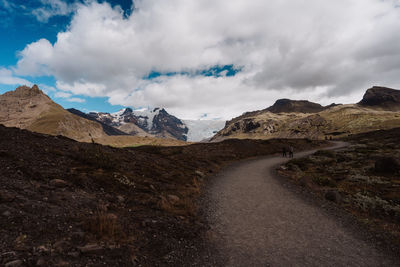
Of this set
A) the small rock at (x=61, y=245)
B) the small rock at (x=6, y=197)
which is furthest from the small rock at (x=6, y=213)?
the small rock at (x=61, y=245)

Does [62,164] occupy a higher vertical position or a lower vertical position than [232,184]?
higher

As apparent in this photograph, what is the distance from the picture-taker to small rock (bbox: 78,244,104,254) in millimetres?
4655

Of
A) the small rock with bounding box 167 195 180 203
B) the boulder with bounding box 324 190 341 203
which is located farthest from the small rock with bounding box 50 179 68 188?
the boulder with bounding box 324 190 341 203

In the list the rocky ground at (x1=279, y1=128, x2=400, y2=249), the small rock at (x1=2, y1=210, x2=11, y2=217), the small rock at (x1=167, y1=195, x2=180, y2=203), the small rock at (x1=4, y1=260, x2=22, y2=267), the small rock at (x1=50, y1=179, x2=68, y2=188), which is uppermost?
the small rock at (x1=50, y1=179, x2=68, y2=188)

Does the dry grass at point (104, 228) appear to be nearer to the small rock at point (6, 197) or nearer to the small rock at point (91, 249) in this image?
the small rock at point (91, 249)

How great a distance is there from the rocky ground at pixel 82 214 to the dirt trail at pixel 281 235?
1200 millimetres

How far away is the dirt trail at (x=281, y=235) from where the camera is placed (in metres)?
5.76

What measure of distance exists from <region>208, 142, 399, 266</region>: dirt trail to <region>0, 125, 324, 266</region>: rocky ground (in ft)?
3.94

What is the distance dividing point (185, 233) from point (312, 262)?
4.05 metres

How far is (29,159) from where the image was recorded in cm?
895

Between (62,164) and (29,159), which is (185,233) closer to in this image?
(62,164)

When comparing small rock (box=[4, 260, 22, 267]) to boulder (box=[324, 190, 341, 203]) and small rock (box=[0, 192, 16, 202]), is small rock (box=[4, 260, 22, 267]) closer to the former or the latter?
small rock (box=[0, 192, 16, 202])

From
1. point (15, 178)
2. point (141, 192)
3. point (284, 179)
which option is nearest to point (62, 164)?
point (15, 178)

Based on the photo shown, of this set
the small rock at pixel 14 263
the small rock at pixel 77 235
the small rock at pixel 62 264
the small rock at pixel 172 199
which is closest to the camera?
the small rock at pixel 14 263
